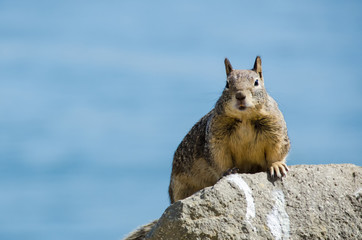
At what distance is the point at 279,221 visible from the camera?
6.08 meters

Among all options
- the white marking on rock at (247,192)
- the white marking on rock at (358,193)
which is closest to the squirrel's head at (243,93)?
the white marking on rock at (247,192)

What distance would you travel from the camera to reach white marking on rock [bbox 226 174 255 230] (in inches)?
234

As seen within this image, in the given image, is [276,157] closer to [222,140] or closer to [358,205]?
[222,140]

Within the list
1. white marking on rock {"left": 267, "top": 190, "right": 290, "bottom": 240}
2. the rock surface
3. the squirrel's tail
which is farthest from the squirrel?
the squirrel's tail

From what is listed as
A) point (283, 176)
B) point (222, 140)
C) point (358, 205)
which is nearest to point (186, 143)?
point (222, 140)

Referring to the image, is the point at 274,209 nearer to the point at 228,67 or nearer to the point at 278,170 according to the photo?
the point at 278,170

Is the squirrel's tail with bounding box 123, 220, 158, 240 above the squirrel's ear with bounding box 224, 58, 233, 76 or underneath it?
underneath

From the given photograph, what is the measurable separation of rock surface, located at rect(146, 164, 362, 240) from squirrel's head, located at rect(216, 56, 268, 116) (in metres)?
0.90

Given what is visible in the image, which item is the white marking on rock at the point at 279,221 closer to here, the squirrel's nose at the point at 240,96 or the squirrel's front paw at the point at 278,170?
the squirrel's front paw at the point at 278,170

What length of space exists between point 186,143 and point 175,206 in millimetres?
3010

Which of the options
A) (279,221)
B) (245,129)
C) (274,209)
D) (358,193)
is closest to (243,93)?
(245,129)

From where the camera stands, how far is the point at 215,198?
582cm

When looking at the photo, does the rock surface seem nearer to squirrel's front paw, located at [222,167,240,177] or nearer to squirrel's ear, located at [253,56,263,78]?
squirrel's front paw, located at [222,167,240,177]

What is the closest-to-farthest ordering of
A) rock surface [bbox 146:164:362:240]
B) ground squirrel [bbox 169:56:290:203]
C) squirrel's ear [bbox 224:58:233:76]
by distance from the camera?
rock surface [bbox 146:164:362:240], ground squirrel [bbox 169:56:290:203], squirrel's ear [bbox 224:58:233:76]
